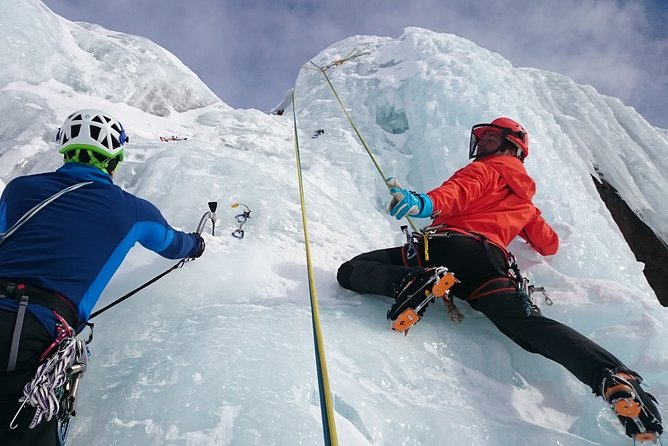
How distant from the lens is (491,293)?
7.77 ft

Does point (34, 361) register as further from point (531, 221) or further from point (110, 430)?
point (531, 221)

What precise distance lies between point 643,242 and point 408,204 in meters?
7.27

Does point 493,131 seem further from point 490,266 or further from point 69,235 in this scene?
point 69,235

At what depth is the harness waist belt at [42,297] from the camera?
4.54 feet

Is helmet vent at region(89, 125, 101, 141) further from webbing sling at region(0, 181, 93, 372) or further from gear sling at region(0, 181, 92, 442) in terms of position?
gear sling at region(0, 181, 92, 442)

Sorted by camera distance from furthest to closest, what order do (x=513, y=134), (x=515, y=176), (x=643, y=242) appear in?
(x=643, y=242)
(x=513, y=134)
(x=515, y=176)

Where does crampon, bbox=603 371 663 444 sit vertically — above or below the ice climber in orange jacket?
below

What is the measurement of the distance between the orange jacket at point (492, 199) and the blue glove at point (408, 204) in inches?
12.5

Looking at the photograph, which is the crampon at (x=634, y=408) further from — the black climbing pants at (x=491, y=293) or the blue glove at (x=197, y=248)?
the blue glove at (x=197, y=248)

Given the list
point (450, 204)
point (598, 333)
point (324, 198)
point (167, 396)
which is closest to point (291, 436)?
point (167, 396)

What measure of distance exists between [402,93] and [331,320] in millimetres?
6403

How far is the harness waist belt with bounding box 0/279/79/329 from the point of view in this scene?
1.38 meters

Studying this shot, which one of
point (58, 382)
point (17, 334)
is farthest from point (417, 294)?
point (17, 334)

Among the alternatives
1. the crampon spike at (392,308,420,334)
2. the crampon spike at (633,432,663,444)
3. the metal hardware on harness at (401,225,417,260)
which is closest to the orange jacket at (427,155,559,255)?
the metal hardware on harness at (401,225,417,260)
